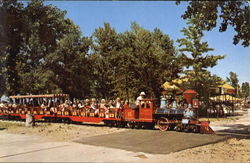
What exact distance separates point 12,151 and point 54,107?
12926mm

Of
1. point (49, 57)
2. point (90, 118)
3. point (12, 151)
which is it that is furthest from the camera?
point (49, 57)

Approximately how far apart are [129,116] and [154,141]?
18.8 feet

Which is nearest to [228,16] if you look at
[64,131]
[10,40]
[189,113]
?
[189,113]

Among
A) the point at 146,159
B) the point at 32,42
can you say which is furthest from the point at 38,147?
the point at 32,42

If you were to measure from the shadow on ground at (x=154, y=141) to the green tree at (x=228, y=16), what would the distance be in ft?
16.6

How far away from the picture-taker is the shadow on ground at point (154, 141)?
36.3ft

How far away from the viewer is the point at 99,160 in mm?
8992

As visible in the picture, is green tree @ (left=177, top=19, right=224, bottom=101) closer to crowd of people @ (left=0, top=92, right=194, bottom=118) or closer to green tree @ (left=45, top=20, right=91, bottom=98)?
crowd of people @ (left=0, top=92, right=194, bottom=118)

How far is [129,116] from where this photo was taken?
18.3 meters

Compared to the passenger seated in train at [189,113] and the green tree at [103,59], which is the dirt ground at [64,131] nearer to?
the passenger seated in train at [189,113]

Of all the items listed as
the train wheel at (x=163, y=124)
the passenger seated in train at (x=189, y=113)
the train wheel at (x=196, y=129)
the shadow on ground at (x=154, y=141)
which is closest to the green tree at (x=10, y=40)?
the train wheel at (x=163, y=124)

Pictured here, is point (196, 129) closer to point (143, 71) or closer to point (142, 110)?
point (142, 110)

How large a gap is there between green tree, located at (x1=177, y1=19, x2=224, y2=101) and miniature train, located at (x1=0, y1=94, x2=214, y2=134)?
28.5 feet

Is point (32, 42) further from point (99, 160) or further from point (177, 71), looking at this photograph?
point (99, 160)
